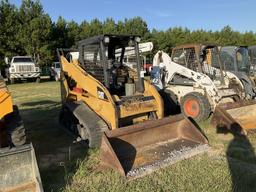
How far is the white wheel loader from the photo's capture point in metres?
8.54

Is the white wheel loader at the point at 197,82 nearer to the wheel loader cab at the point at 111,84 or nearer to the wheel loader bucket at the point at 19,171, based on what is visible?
the wheel loader cab at the point at 111,84

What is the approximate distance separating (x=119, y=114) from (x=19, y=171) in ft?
7.95

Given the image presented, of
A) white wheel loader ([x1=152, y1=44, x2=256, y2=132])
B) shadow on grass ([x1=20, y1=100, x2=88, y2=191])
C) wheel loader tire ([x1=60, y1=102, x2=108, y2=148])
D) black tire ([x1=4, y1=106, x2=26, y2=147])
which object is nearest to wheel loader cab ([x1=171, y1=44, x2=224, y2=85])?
white wheel loader ([x1=152, y1=44, x2=256, y2=132])

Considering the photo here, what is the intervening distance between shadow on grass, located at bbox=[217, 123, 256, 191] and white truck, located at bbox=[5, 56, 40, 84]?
19.4 meters

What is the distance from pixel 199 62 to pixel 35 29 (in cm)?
2578

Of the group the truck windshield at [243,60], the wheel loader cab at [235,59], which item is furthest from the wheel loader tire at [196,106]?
the truck windshield at [243,60]

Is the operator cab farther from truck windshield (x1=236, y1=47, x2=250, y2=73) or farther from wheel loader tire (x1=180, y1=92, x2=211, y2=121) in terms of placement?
truck windshield (x1=236, y1=47, x2=250, y2=73)

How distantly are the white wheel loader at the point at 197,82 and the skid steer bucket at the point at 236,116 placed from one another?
38 millimetres

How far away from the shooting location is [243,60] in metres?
11.7

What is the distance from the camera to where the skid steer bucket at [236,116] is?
696 centimetres

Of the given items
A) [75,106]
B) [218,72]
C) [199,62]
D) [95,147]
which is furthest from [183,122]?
[218,72]

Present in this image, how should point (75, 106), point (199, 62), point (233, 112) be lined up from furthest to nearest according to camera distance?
1. point (199, 62)
2. point (233, 112)
3. point (75, 106)

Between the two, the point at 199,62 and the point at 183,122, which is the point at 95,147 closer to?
the point at 183,122

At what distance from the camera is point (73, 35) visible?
122ft
